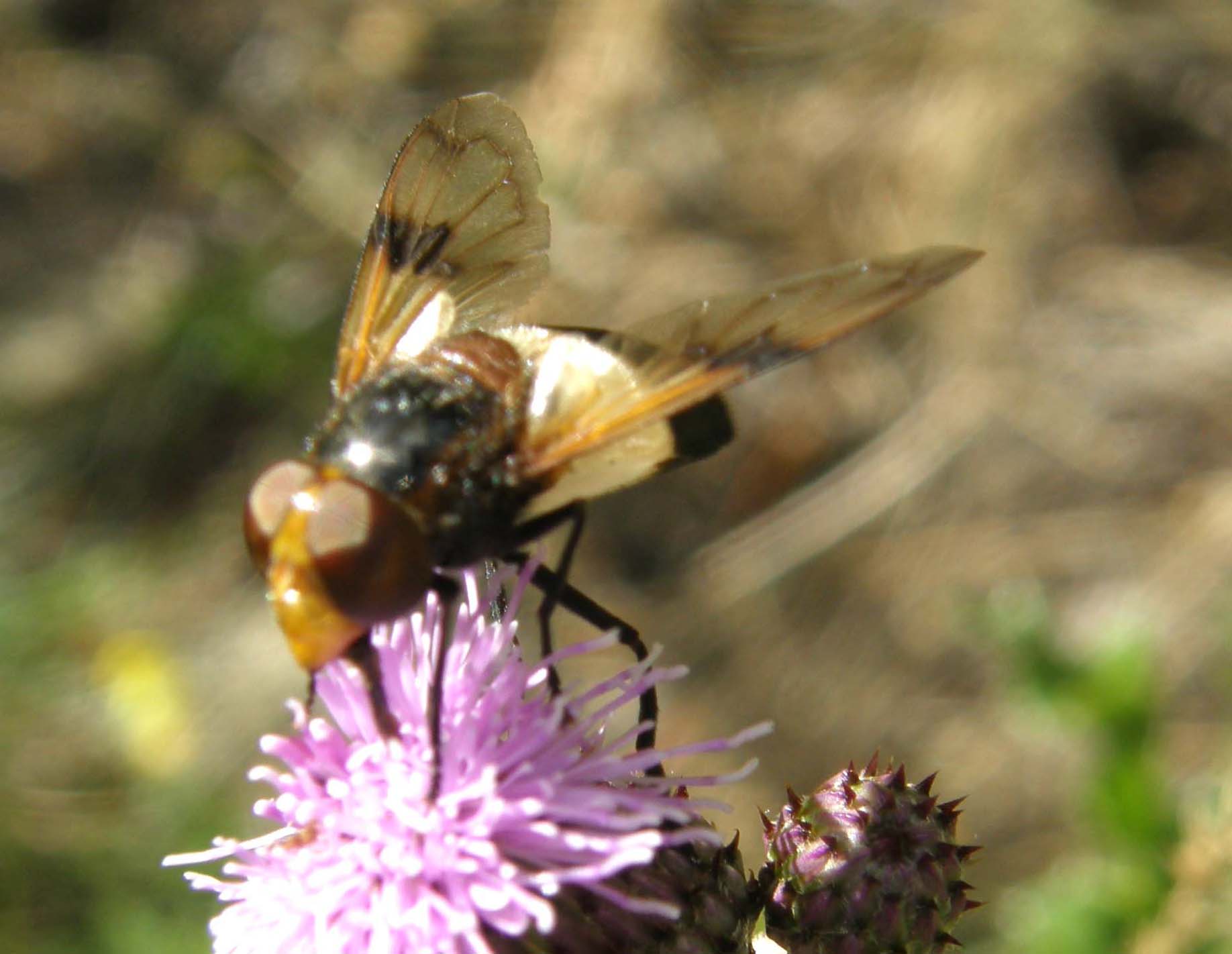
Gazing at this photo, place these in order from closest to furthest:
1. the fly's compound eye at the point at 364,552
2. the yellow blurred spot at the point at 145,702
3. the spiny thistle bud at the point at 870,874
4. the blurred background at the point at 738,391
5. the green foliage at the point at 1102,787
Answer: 1. the fly's compound eye at the point at 364,552
2. the spiny thistle bud at the point at 870,874
3. the green foliage at the point at 1102,787
4. the yellow blurred spot at the point at 145,702
5. the blurred background at the point at 738,391

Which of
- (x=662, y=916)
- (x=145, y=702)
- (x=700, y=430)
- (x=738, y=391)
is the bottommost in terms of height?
(x=145, y=702)

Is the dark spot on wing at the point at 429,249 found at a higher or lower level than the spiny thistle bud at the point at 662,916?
higher

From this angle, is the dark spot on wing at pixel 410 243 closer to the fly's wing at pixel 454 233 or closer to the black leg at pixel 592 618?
the fly's wing at pixel 454 233

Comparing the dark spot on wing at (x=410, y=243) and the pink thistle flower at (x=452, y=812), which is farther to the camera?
the dark spot on wing at (x=410, y=243)

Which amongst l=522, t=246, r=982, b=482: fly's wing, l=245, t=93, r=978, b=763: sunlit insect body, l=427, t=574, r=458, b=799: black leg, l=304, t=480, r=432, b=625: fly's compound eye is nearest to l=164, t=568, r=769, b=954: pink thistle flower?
l=427, t=574, r=458, b=799: black leg

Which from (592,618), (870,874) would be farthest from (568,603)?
(870,874)

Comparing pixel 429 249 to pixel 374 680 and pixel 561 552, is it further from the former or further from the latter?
pixel 374 680

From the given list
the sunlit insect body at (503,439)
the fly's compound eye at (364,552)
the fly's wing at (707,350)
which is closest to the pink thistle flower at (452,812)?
the sunlit insect body at (503,439)
